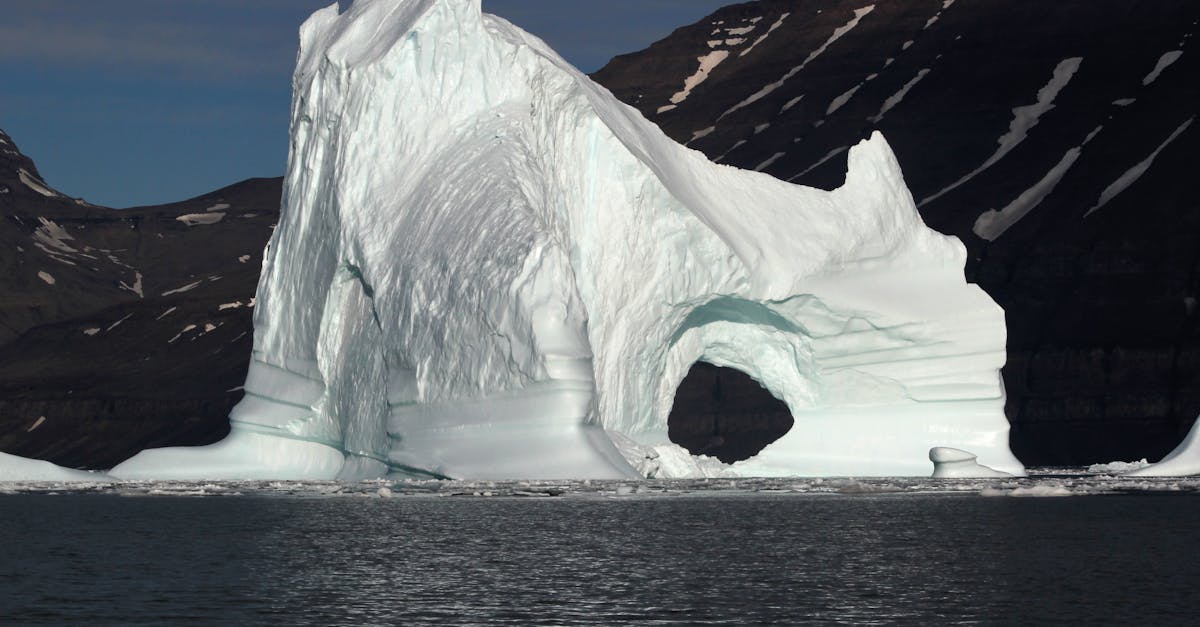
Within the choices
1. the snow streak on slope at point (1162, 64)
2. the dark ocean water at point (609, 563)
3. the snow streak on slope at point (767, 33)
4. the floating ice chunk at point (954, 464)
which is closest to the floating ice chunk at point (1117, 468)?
the floating ice chunk at point (954, 464)

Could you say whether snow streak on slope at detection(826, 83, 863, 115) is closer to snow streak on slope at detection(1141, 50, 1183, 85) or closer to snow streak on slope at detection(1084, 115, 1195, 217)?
snow streak on slope at detection(1141, 50, 1183, 85)

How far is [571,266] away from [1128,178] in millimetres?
55395

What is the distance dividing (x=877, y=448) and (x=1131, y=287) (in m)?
39.5

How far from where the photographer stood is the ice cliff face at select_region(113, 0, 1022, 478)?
35.5 metres

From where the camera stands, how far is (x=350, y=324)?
123 ft

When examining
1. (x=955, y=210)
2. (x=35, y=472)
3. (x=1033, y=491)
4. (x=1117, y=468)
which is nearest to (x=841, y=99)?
(x=955, y=210)

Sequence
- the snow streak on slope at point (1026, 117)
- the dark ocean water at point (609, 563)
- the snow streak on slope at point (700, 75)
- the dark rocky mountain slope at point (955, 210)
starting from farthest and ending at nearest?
the snow streak on slope at point (700, 75) < the snow streak on slope at point (1026, 117) < the dark rocky mountain slope at point (955, 210) < the dark ocean water at point (609, 563)

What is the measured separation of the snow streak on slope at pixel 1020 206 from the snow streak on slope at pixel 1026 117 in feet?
16.9

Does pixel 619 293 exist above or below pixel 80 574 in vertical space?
above

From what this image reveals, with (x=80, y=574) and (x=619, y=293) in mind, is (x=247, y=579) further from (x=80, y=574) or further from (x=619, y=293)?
(x=619, y=293)

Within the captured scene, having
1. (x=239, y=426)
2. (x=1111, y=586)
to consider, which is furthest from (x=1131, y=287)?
(x=1111, y=586)

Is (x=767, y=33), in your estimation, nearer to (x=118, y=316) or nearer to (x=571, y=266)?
(x=118, y=316)

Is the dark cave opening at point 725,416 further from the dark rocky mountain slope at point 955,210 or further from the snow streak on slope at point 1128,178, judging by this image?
the snow streak on slope at point 1128,178

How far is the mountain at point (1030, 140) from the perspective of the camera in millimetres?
72750
